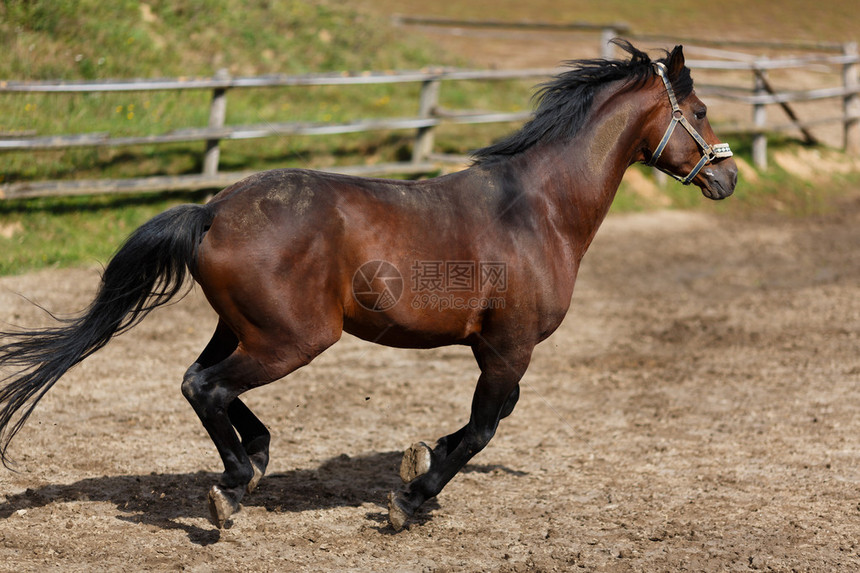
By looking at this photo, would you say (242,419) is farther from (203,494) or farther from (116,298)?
(116,298)

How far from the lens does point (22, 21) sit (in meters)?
10.1

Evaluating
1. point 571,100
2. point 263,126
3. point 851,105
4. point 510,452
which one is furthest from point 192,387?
point 851,105

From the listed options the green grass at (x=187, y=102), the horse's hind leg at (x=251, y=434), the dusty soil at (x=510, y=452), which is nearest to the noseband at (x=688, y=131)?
the dusty soil at (x=510, y=452)

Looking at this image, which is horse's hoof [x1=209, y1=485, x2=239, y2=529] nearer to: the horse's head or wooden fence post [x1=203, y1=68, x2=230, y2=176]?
the horse's head

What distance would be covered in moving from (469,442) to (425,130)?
305 inches

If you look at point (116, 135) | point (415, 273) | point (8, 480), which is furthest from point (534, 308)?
point (116, 135)

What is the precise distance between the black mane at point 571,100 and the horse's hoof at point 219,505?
75.3 inches

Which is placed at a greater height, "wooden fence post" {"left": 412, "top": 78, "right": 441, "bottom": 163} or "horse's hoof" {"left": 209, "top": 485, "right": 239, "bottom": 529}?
"wooden fence post" {"left": 412, "top": 78, "right": 441, "bottom": 163}

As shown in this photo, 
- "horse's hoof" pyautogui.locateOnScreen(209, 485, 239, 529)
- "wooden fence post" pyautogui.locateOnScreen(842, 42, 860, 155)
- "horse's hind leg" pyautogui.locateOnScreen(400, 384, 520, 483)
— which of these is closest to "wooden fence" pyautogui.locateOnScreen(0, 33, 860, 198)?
"wooden fence post" pyautogui.locateOnScreen(842, 42, 860, 155)

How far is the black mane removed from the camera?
4078 mm

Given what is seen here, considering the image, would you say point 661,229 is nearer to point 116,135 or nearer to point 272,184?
point 116,135

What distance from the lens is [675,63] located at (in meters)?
4.06

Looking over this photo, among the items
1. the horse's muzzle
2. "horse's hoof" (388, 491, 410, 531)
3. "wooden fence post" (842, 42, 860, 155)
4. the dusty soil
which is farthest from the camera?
"wooden fence post" (842, 42, 860, 155)

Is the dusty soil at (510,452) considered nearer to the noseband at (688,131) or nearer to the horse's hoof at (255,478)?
the horse's hoof at (255,478)
